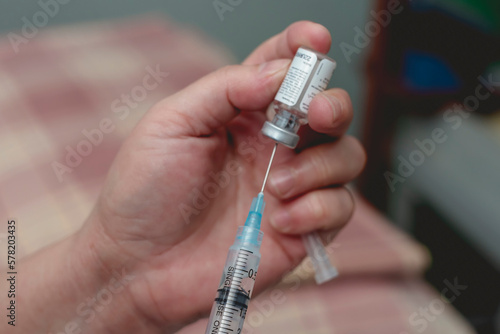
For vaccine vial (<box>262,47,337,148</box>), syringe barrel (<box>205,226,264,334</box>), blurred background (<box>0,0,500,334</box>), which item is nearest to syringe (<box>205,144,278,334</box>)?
syringe barrel (<box>205,226,264,334</box>)

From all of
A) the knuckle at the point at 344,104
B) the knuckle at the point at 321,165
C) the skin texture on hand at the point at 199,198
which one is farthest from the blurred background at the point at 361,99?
the knuckle at the point at 344,104

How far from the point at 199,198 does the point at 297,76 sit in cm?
30

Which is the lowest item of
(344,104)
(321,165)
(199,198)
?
(199,198)

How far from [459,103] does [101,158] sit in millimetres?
1407

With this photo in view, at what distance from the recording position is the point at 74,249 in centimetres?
90

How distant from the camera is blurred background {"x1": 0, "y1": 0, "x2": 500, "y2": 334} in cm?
138

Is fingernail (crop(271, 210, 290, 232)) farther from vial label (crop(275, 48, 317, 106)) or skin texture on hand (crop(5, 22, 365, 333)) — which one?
vial label (crop(275, 48, 317, 106))

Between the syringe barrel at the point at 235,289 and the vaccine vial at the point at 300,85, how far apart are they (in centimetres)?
16

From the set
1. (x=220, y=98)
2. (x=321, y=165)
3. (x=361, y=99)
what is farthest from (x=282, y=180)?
(x=361, y=99)

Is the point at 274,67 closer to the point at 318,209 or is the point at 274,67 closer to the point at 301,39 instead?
the point at 301,39

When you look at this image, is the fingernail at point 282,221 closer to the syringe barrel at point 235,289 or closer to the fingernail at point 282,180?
the fingernail at point 282,180

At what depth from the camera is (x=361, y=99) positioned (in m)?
2.51

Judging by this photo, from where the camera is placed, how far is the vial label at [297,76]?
2.31 ft

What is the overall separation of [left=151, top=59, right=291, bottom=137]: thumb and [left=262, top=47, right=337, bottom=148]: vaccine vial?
0.04m
